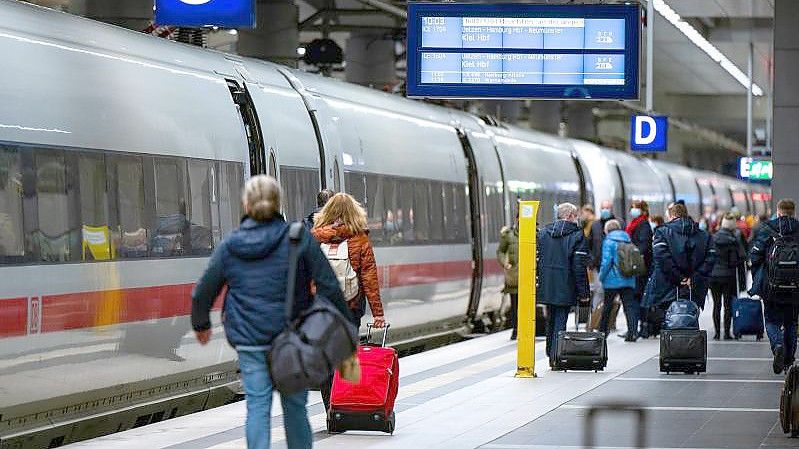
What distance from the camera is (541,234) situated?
1786 cm

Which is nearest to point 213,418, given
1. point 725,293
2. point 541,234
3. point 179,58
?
point 179,58

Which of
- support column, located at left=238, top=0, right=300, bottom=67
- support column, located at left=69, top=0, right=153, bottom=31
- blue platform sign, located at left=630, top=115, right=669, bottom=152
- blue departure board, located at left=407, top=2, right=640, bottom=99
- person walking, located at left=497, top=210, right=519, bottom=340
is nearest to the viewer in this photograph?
blue departure board, located at left=407, top=2, right=640, bottom=99

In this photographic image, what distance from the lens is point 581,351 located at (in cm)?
1734

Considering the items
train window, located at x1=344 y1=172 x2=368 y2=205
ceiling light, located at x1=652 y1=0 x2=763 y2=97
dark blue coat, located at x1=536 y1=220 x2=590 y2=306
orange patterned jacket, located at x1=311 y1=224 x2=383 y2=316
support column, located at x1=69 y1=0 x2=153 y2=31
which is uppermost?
ceiling light, located at x1=652 y1=0 x2=763 y2=97

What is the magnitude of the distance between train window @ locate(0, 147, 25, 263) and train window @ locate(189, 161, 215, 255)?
3.23 m

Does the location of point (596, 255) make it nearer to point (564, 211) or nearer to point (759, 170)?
point (564, 211)

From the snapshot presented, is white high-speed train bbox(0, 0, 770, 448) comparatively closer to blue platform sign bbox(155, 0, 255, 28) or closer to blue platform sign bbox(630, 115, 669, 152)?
blue platform sign bbox(155, 0, 255, 28)

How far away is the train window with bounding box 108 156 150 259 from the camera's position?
1309cm

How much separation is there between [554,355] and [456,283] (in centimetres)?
714

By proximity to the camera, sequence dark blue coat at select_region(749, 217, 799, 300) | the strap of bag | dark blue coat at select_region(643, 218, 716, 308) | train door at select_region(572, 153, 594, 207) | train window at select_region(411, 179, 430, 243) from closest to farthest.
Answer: the strap of bag → dark blue coat at select_region(749, 217, 799, 300) → dark blue coat at select_region(643, 218, 716, 308) → train window at select_region(411, 179, 430, 243) → train door at select_region(572, 153, 594, 207)

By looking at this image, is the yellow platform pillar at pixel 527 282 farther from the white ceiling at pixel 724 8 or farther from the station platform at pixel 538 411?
the white ceiling at pixel 724 8

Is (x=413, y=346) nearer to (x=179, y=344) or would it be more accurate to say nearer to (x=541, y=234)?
(x=541, y=234)

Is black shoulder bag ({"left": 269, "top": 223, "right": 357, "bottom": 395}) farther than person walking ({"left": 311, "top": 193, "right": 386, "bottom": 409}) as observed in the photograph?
No

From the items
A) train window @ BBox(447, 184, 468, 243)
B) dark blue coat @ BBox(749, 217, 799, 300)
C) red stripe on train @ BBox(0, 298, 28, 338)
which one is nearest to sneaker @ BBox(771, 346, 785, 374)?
dark blue coat @ BBox(749, 217, 799, 300)
